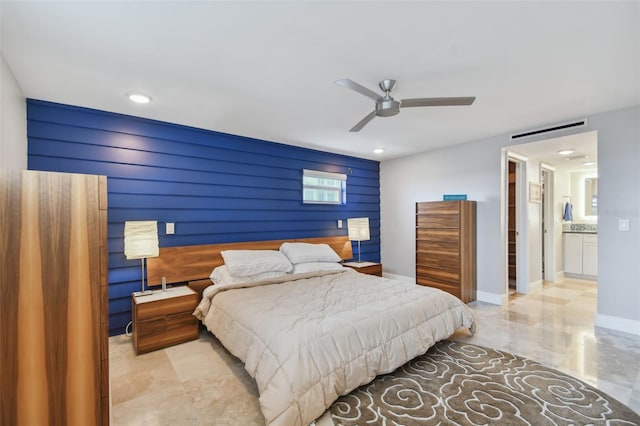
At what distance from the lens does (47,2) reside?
160 centimetres

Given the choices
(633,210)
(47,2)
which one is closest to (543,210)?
(633,210)

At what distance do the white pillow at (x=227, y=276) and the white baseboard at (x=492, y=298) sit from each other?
299 centimetres

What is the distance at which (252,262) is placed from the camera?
346 cm

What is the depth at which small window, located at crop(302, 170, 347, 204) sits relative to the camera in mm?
4777

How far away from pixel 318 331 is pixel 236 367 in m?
1.03

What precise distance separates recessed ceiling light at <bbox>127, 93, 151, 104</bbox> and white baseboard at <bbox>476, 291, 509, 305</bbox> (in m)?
4.91

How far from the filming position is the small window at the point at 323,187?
4777 mm

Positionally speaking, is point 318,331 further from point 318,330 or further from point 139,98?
point 139,98

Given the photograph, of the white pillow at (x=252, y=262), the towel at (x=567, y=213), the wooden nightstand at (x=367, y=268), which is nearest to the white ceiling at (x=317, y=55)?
the white pillow at (x=252, y=262)

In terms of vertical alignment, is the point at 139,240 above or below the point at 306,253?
above

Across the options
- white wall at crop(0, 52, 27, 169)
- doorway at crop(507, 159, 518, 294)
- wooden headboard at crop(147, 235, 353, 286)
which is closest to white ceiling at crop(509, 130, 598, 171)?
doorway at crop(507, 159, 518, 294)

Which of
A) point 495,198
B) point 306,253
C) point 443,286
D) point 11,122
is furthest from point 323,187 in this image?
point 11,122

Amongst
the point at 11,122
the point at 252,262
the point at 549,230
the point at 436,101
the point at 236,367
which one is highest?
the point at 436,101

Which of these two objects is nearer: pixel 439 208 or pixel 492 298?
pixel 492 298
